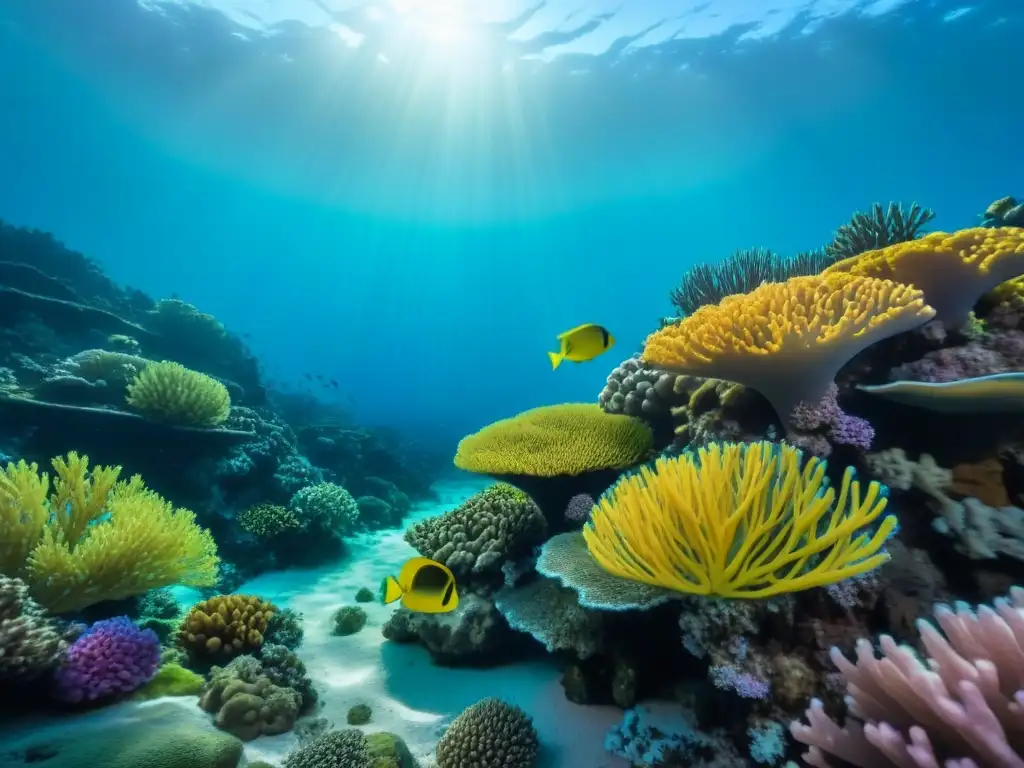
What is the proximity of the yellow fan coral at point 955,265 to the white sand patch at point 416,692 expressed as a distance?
3.82m

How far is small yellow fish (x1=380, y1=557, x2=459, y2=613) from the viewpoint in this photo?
9.36 ft

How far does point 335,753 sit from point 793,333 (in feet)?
12.9

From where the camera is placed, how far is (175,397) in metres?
7.94

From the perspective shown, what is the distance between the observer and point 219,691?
3.70 m

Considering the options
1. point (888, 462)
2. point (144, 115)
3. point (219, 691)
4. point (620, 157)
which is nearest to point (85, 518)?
point (219, 691)

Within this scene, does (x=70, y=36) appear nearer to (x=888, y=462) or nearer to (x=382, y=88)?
(x=382, y=88)

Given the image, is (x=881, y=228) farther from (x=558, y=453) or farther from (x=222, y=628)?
(x=222, y=628)

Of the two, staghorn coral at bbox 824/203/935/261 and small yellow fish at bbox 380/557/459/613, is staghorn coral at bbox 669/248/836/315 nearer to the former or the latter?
staghorn coral at bbox 824/203/935/261

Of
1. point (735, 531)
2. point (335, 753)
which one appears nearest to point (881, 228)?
point (735, 531)

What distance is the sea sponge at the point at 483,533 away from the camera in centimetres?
468

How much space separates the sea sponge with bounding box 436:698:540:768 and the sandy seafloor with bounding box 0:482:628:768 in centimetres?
18

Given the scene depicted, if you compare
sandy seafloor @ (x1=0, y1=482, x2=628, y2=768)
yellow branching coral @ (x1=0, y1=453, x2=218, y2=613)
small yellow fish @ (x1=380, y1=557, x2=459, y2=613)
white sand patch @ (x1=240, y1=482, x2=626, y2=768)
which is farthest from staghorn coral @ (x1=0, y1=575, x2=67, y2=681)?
small yellow fish @ (x1=380, y1=557, x2=459, y2=613)

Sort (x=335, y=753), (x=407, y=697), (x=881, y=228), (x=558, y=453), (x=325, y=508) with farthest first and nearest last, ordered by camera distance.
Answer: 1. (x=325, y=508)
2. (x=881, y=228)
3. (x=558, y=453)
4. (x=407, y=697)
5. (x=335, y=753)

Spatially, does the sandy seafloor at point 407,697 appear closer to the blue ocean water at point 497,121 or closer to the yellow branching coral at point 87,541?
the yellow branching coral at point 87,541
